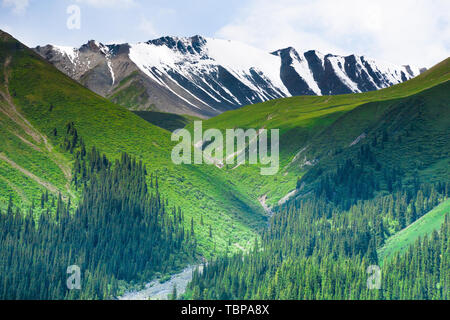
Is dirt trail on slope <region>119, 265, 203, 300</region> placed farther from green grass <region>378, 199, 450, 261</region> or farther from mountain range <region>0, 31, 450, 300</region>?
green grass <region>378, 199, 450, 261</region>

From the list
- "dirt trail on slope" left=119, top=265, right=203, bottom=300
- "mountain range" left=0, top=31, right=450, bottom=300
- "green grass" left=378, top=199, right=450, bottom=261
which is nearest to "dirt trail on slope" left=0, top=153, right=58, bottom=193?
"mountain range" left=0, top=31, right=450, bottom=300

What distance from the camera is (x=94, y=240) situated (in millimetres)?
159500

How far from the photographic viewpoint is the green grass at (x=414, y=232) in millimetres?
145375

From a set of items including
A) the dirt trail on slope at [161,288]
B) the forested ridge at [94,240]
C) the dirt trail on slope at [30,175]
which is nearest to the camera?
the forested ridge at [94,240]

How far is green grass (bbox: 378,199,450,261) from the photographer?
477ft

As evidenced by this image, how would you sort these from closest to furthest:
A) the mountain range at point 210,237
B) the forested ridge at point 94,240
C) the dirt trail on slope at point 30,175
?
the mountain range at point 210,237 < the forested ridge at point 94,240 < the dirt trail on slope at point 30,175

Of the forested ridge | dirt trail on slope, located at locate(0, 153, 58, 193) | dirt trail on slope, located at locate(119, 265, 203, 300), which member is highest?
dirt trail on slope, located at locate(0, 153, 58, 193)

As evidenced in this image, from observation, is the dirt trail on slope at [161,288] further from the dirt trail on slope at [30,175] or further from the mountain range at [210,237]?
the dirt trail on slope at [30,175]

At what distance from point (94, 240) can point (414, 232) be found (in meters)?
83.7

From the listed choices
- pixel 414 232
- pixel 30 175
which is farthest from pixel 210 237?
pixel 30 175

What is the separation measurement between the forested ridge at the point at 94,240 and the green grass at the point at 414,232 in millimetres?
51944

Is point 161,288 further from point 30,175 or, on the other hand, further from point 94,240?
point 30,175

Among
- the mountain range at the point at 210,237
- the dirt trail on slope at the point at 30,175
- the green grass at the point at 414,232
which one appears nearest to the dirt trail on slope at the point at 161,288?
the mountain range at the point at 210,237

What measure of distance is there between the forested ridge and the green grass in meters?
51.9
